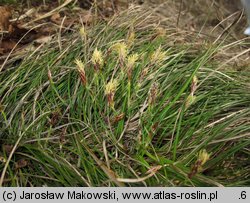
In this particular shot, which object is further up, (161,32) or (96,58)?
(96,58)

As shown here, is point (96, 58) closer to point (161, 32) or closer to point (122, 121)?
point (122, 121)

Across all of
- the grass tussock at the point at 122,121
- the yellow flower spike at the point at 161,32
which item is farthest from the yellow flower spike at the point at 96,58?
the yellow flower spike at the point at 161,32

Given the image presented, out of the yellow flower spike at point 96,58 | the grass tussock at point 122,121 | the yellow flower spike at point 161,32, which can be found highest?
the yellow flower spike at point 96,58

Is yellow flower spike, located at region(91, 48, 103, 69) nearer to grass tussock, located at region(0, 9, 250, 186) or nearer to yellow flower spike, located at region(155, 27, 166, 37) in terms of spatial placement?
grass tussock, located at region(0, 9, 250, 186)

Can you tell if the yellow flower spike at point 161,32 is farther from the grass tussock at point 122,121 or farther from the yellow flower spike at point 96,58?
the yellow flower spike at point 96,58

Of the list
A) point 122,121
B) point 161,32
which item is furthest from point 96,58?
point 161,32

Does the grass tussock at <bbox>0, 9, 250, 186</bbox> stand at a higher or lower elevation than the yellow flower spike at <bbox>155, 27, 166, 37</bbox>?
lower

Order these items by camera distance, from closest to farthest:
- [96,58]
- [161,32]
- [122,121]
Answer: [96,58], [122,121], [161,32]

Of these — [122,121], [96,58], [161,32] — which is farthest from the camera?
[161,32]

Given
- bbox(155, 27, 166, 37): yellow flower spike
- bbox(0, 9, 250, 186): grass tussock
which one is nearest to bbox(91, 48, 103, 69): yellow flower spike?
bbox(0, 9, 250, 186): grass tussock
